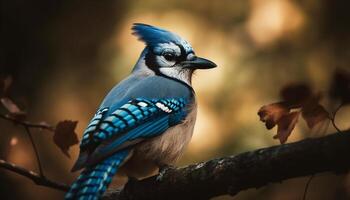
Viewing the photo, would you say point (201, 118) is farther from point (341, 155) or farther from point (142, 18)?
point (341, 155)

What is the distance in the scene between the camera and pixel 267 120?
2.55 metres

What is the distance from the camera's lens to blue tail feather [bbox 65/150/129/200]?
261cm

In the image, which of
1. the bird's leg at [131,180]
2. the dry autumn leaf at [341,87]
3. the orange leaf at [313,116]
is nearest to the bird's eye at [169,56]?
the bird's leg at [131,180]

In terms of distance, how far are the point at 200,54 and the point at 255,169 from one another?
3017 millimetres

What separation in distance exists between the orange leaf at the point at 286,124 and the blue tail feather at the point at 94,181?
2.28 feet

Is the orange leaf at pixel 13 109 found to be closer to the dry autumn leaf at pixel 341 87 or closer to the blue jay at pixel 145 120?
the blue jay at pixel 145 120

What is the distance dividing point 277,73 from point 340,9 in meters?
1.03

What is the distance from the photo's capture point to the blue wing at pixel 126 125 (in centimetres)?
278

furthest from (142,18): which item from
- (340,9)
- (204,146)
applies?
(340,9)

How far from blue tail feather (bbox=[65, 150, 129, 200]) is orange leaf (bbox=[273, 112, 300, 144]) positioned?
695mm

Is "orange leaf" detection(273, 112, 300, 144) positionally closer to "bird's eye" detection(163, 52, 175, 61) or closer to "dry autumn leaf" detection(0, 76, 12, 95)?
"dry autumn leaf" detection(0, 76, 12, 95)

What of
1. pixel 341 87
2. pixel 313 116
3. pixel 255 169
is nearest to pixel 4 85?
pixel 255 169

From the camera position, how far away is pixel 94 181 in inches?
105

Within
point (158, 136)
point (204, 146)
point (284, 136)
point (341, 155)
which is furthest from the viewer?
point (204, 146)
